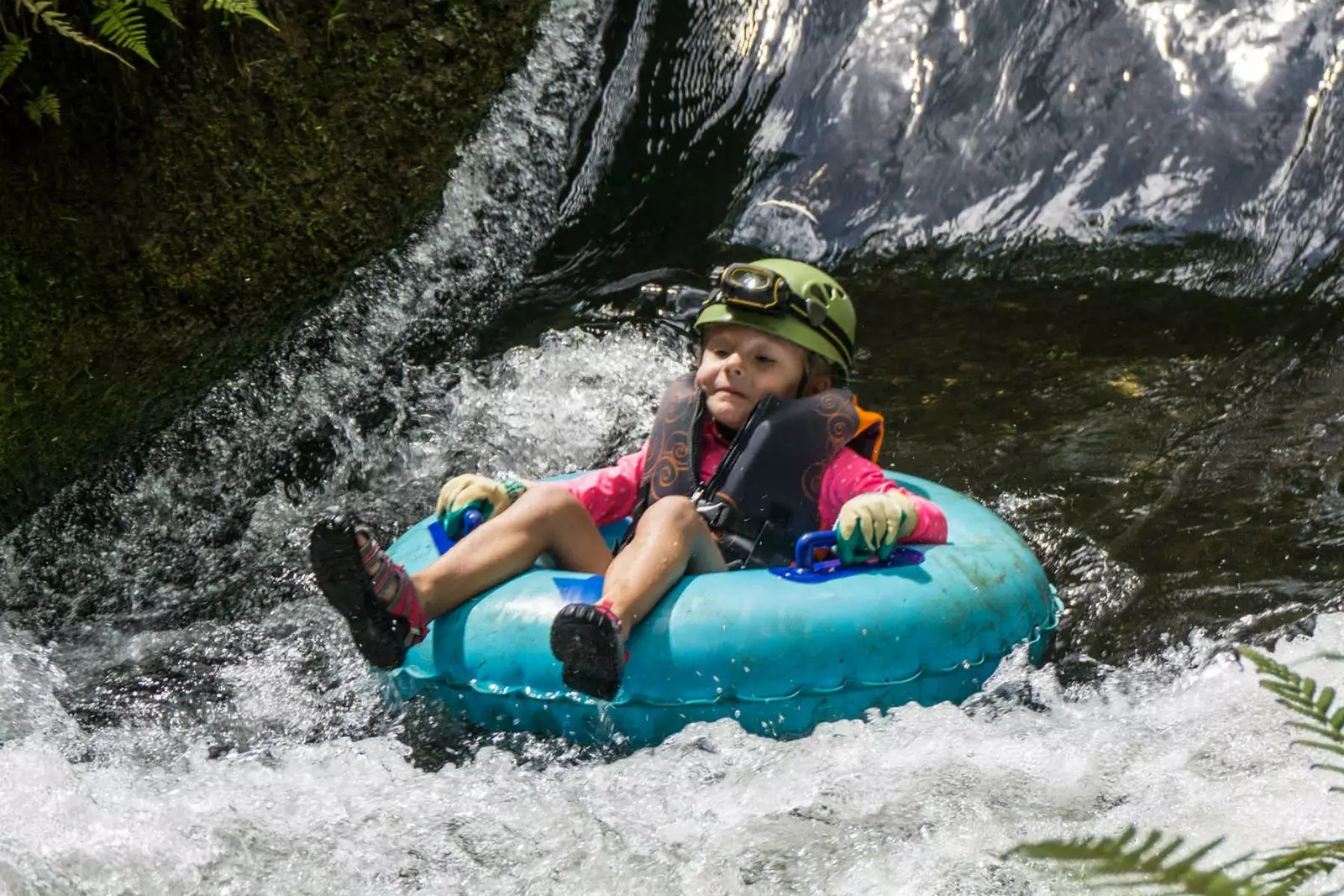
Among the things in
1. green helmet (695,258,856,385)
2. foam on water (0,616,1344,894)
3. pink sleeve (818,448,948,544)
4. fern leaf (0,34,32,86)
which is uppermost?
fern leaf (0,34,32,86)

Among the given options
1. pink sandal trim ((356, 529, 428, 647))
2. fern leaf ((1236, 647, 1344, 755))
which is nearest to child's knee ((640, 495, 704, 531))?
pink sandal trim ((356, 529, 428, 647))

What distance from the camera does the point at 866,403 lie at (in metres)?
5.71

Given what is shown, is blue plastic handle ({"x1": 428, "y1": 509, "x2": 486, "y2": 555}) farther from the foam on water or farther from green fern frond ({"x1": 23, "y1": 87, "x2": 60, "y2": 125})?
green fern frond ({"x1": 23, "y1": 87, "x2": 60, "y2": 125})

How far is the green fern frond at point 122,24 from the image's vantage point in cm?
556

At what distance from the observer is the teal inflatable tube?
350cm

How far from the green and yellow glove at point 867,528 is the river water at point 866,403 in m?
0.46

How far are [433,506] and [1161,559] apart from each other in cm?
267

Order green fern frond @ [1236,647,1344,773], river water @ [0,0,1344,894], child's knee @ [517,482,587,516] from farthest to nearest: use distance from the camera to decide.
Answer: child's knee @ [517,482,587,516] < river water @ [0,0,1344,894] < green fern frond @ [1236,647,1344,773]

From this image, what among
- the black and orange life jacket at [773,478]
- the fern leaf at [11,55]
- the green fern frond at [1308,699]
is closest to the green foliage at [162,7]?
the fern leaf at [11,55]

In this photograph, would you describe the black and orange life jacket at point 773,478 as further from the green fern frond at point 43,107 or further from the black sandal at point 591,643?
the green fern frond at point 43,107

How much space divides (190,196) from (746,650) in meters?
3.82

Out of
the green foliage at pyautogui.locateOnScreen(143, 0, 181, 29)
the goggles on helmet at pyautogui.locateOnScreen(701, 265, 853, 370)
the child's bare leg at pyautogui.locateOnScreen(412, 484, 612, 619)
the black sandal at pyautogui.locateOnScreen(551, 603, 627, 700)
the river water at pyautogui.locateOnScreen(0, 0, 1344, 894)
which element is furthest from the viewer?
the green foliage at pyautogui.locateOnScreen(143, 0, 181, 29)

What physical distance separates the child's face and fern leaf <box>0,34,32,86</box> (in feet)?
10.2

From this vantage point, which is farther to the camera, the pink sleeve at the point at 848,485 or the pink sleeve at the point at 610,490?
the pink sleeve at the point at 610,490
